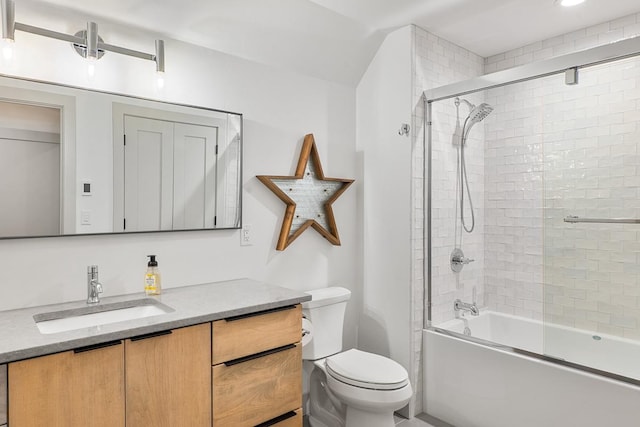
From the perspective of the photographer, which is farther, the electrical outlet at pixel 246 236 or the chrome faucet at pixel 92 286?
the electrical outlet at pixel 246 236

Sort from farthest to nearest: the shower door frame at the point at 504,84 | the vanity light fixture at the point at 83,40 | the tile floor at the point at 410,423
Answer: the tile floor at the point at 410,423 < the shower door frame at the point at 504,84 < the vanity light fixture at the point at 83,40

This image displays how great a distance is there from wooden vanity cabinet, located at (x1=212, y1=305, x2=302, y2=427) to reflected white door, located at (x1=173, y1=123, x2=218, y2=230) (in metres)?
0.70

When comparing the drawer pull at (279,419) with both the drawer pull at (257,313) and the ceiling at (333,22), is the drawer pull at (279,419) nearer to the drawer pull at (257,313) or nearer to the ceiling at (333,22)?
the drawer pull at (257,313)

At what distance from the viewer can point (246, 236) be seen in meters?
2.44

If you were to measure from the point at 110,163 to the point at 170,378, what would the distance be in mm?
1010

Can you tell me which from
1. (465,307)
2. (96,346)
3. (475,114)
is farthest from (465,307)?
(96,346)

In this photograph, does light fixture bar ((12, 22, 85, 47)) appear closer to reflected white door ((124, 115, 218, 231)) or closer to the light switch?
reflected white door ((124, 115, 218, 231))

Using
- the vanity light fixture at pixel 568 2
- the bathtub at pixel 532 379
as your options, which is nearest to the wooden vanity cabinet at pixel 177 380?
the bathtub at pixel 532 379

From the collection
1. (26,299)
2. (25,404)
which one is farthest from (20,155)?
(25,404)

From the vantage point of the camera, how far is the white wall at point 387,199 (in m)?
2.68

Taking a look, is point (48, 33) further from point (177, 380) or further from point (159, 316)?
point (177, 380)

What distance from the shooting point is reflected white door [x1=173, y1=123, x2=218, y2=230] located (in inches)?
84.6

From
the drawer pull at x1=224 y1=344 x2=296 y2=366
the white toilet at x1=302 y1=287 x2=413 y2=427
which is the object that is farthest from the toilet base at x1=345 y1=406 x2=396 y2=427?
the drawer pull at x1=224 y1=344 x2=296 y2=366

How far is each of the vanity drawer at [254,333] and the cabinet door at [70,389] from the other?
0.37 meters
